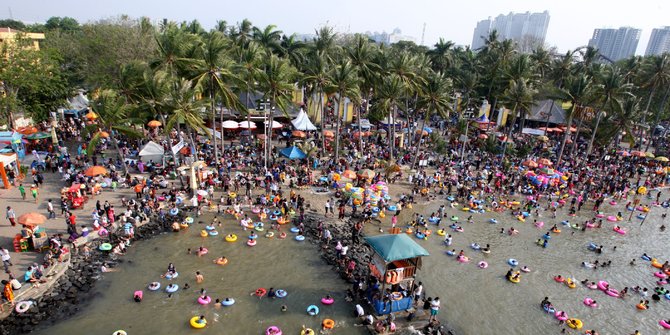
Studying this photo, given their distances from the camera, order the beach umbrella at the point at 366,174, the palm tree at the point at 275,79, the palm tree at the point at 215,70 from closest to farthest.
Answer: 1. the palm tree at the point at 215,70
2. the beach umbrella at the point at 366,174
3. the palm tree at the point at 275,79

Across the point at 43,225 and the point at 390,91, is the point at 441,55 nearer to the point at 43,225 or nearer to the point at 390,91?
the point at 390,91

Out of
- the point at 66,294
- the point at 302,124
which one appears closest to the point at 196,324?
the point at 66,294

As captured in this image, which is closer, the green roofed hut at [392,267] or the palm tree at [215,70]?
the green roofed hut at [392,267]

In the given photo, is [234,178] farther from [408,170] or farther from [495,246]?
[495,246]

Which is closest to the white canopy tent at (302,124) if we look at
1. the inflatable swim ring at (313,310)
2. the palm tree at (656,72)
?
the inflatable swim ring at (313,310)

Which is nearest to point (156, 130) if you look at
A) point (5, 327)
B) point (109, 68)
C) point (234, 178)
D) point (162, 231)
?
point (109, 68)

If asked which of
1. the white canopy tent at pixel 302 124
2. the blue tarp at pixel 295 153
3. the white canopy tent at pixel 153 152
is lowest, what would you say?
the white canopy tent at pixel 153 152

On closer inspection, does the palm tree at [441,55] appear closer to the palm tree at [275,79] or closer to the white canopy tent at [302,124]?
the white canopy tent at [302,124]

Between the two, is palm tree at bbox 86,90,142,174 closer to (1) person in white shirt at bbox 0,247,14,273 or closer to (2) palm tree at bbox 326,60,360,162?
(1) person in white shirt at bbox 0,247,14,273

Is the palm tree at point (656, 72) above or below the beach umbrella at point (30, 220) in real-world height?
above
